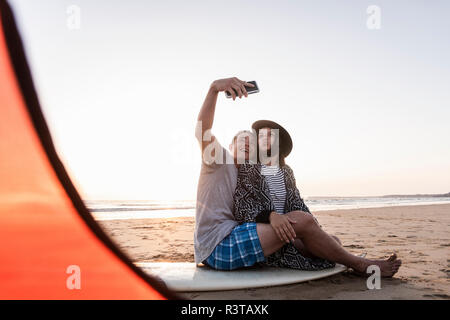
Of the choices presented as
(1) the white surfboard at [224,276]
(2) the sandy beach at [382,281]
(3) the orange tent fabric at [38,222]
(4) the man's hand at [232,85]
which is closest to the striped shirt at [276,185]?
(1) the white surfboard at [224,276]

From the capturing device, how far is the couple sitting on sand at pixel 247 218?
246cm

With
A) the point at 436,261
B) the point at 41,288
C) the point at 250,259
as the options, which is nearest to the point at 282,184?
the point at 250,259

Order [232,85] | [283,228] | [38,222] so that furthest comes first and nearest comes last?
[283,228] < [232,85] < [38,222]

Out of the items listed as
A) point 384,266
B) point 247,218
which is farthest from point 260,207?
point 384,266

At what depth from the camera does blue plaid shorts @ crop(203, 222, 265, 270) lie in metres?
2.53

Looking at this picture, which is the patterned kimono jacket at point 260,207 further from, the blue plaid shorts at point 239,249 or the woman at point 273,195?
the blue plaid shorts at point 239,249

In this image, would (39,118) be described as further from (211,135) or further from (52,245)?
(211,135)

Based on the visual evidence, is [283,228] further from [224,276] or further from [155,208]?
[155,208]

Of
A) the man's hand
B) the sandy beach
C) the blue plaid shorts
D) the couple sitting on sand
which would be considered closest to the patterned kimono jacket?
the couple sitting on sand

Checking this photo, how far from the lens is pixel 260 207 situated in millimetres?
2676

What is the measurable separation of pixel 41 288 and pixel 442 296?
7.57 ft

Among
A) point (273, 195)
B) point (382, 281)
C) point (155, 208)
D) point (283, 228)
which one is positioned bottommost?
point (155, 208)

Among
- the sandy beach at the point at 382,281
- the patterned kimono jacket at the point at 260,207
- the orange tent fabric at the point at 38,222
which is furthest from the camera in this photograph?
the patterned kimono jacket at the point at 260,207

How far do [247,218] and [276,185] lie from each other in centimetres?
44
